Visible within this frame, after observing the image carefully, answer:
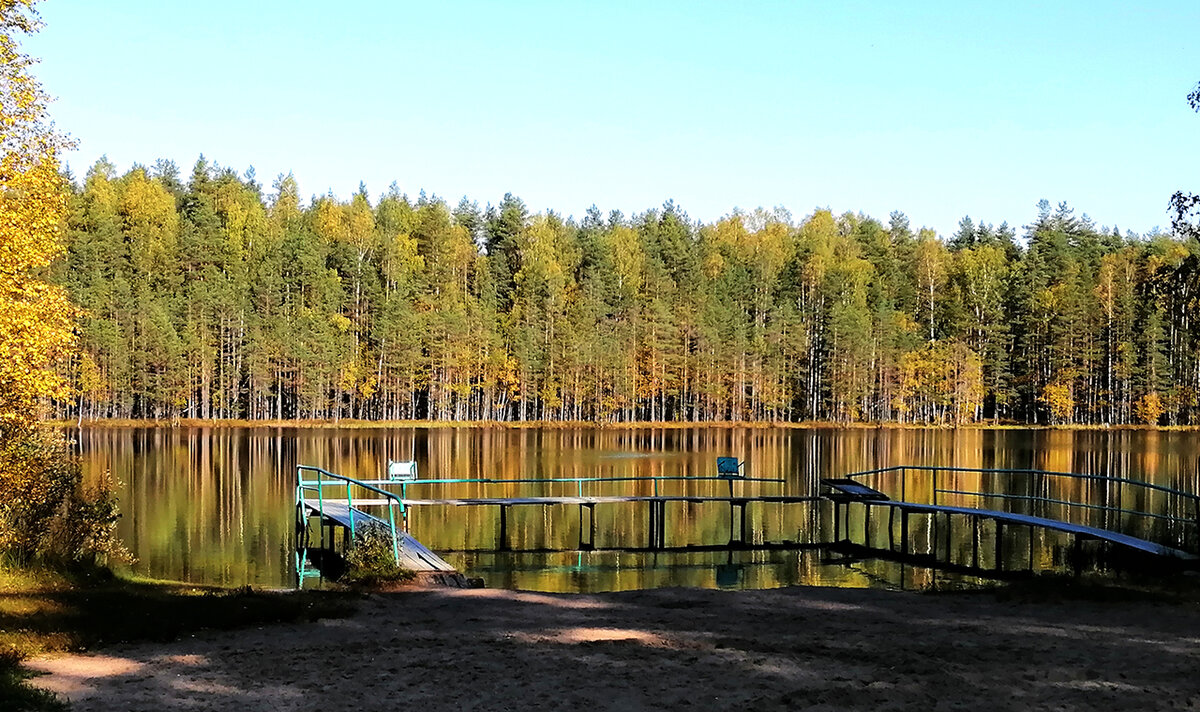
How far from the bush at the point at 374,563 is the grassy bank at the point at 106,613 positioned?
1.51 metres

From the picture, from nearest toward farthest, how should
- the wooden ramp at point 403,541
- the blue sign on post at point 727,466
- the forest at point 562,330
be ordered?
the wooden ramp at point 403,541 < the blue sign on post at point 727,466 < the forest at point 562,330

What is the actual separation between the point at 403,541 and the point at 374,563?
4306mm

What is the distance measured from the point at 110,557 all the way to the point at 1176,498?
32.6 m

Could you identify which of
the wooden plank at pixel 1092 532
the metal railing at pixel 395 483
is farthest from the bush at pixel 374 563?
the wooden plank at pixel 1092 532

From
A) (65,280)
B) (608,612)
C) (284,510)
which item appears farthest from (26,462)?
(65,280)

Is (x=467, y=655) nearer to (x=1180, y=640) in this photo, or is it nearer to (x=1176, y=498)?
(x=1180, y=640)

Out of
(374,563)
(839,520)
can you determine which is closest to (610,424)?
(839,520)

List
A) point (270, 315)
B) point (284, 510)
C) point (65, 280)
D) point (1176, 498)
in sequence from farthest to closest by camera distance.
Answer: point (270, 315), point (65, 280), point (1176, 498), point (284, 510)

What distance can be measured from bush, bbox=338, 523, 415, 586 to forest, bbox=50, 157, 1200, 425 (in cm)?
7400

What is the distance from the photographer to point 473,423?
97.3m

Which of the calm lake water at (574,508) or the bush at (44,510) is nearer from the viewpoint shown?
the bush at (44,510)

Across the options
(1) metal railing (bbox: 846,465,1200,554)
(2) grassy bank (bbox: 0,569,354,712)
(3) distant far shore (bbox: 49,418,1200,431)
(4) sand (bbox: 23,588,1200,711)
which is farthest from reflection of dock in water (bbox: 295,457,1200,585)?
(3) distant far shore (bbox: 49,418,1200,431)

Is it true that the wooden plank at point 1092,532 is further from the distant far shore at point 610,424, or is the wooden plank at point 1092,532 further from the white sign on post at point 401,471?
the distant far shore at point 610,424

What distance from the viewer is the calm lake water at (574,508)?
24.2 meters
